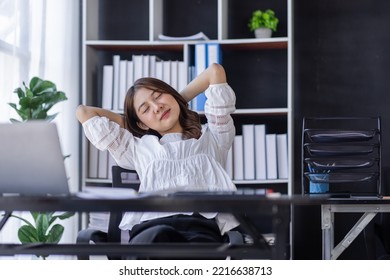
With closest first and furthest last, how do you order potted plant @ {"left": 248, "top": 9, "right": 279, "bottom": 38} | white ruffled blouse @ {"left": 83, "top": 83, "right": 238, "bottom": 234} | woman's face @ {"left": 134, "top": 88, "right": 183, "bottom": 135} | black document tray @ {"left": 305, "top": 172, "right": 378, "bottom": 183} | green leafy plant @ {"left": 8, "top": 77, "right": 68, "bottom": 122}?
white ruffled blouse @ {"left": 83, "top": 83, "right": 238, "bottom": 234} < woman's face @ {"left": 134, "top": 88, "right": 183, "bottom": 135} < green leafy plant @ {"left": 8, "top": 77, "right": 68, "bottom": 122} < black document tray @ {"left": 305, "top": 172, "right": 378, "bottom": 183} < potted plant @ {"left": 248, "top": 9, "right": 279, "bottom": 38}

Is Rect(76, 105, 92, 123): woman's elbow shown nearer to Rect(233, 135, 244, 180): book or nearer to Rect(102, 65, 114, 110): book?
Rect(102, 65, 114, 110): book

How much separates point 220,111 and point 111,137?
0.44m

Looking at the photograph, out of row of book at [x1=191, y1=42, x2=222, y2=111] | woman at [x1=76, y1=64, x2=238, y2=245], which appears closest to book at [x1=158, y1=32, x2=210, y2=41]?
row of book at [x1=191, y1=42, x2=222, y2=111]

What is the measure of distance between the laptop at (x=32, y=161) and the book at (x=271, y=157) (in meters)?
2.36

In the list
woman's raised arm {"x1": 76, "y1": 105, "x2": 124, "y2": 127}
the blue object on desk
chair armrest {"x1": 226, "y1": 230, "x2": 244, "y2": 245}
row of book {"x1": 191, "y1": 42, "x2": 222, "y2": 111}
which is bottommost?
the blue object on desk

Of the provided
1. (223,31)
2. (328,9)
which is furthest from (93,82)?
(328,9)

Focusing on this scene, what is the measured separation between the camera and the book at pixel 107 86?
4027mm

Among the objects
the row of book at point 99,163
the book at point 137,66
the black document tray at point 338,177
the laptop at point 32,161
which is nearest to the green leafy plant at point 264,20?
the book at point 137,66

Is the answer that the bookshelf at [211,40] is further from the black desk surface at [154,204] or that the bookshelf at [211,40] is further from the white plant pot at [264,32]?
the black desk surface at [154,204]

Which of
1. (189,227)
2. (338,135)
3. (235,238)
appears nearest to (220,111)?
(189,227)

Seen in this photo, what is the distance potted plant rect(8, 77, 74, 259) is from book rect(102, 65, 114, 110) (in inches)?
25.3

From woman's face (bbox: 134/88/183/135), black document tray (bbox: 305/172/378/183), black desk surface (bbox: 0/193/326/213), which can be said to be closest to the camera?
black desk surface (bbox: 0/193/326/213)

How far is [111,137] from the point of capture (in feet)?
8.80

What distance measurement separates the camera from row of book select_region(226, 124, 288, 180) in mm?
3973
